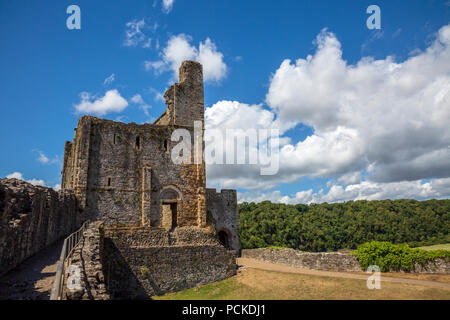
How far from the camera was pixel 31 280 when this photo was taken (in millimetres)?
7645

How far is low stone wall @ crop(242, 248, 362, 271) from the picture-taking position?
56.9 ft

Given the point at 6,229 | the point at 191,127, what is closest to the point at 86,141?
the point at 191,127

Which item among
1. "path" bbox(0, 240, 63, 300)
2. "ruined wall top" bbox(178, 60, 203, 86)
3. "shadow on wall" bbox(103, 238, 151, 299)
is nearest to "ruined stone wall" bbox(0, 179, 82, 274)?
"path" bbox(0, 240, 63, 300)

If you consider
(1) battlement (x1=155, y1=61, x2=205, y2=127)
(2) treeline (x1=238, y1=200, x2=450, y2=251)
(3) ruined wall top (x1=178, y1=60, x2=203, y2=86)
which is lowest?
(2) treeline (x1=238, y1=200, x2=450, y2=251)

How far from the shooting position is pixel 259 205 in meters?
61.8

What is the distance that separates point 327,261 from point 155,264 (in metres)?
10.5

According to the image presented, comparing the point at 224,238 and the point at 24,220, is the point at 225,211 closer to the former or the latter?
the point at 224,238

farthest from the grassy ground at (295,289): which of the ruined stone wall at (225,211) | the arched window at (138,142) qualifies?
the arched window at (138,142)

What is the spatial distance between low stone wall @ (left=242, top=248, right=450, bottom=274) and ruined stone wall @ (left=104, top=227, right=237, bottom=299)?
5121 millimetres

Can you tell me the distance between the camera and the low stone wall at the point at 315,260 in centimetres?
1734

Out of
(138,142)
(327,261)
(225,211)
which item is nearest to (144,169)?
(138,142)

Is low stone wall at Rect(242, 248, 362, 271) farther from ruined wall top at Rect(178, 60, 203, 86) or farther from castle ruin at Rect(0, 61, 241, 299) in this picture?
ruined wall top at Rect(178, 60, 203, 86)

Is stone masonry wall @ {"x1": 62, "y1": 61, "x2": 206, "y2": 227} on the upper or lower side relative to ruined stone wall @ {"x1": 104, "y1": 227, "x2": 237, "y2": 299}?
upper
